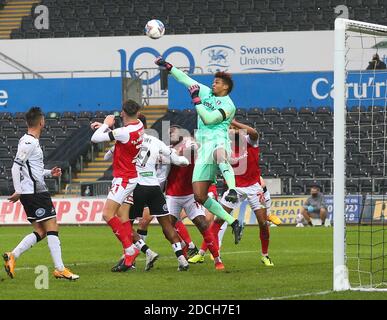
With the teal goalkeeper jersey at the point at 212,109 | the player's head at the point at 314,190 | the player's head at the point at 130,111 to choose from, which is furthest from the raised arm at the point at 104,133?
the player's head at the point at 314,190

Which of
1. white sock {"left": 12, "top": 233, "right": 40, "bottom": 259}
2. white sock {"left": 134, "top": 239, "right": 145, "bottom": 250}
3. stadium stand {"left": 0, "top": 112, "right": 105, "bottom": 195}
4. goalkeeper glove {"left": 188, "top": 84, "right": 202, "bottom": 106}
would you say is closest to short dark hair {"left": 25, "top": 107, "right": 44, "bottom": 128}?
white sock {"left": 12, "top": 233, "right": 40, "bottom": 259}

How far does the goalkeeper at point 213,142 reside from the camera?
1530 cm

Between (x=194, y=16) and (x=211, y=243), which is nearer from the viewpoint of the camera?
(x=211, y=243)

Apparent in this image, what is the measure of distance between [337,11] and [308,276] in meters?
27.6

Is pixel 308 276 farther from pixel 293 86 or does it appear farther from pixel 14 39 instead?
pixel 14 39

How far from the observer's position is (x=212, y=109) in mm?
15414

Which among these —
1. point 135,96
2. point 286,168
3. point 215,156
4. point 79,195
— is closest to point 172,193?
point 215,156

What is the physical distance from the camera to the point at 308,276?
47.3ft

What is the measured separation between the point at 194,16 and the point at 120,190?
28251 millimetres

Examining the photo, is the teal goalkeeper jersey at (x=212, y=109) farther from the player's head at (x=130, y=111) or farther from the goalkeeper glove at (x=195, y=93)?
the player's head at (x=130, y=111)

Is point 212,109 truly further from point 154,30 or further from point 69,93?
point 69,93

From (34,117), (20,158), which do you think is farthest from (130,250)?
(34,117)

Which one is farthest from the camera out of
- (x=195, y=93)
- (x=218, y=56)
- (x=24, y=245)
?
(x=218, y=56)

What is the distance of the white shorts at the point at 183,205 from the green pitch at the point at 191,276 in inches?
33.6
